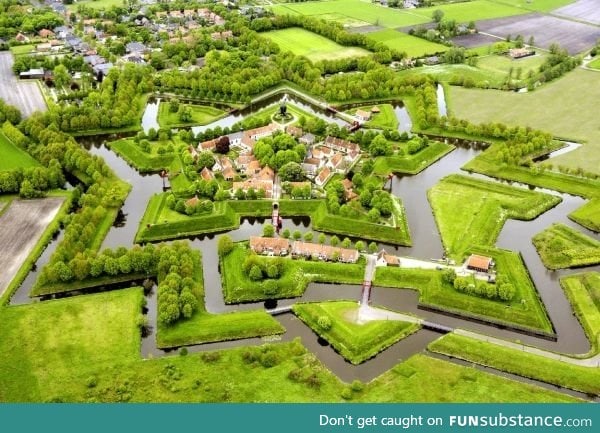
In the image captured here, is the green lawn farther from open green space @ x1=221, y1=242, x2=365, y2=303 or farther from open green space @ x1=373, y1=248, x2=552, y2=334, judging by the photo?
open green space @ x1=373, y1=248, x2=552, y2=334

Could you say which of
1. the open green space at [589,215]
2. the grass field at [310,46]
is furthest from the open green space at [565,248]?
the grass field at [310,46]

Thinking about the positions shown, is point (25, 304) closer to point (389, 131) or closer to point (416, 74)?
point (389, 131)

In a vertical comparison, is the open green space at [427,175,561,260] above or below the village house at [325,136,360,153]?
below

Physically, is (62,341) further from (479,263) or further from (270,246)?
(479,263)

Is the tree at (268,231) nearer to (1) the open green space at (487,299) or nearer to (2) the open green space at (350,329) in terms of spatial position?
(2) the open green space at (350,329)

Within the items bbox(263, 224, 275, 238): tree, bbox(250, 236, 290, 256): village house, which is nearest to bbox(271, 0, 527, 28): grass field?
bbox(263, 224, 275, 238): tree

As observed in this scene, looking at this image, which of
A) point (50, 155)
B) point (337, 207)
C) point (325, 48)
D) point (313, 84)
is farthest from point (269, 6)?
point (337, 207)
